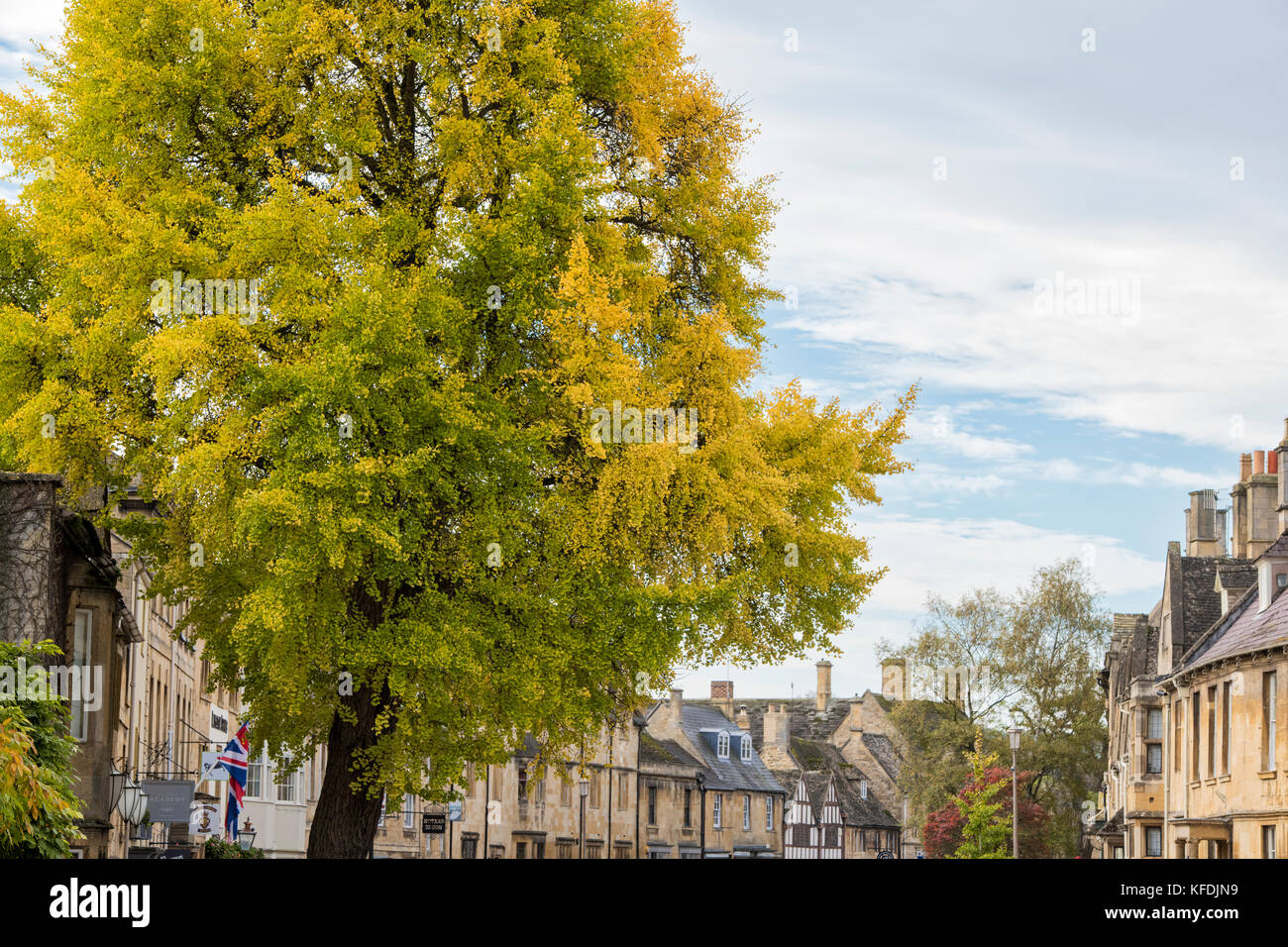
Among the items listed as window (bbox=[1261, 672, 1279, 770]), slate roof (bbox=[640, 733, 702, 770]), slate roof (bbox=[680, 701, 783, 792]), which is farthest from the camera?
slate roof (bbox=[680, 701, 783, 792])

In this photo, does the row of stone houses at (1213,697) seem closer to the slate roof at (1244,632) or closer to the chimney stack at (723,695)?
the slate roof at (1244,632)

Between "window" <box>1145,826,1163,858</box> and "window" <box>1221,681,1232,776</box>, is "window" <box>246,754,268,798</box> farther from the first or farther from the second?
"window" <box>1145,826,1163,858</box>

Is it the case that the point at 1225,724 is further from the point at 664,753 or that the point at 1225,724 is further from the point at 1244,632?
the point at 664,753

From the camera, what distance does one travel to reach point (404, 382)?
2028 cm

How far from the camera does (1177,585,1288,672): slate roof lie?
3692 centimetres

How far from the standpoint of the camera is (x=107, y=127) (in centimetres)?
2255

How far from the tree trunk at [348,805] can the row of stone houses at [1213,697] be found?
22.6m

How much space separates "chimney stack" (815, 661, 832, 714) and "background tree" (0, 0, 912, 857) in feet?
321

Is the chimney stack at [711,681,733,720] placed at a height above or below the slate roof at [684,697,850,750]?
above

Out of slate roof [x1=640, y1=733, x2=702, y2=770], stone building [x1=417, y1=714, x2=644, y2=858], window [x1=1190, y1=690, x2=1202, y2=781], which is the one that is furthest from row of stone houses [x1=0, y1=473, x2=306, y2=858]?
slate roof [x1=640, y1=733, x2=702, y2=770]

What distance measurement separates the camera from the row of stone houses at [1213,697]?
36938mm

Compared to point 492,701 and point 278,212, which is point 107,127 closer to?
point 278,212

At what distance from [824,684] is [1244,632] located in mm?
83032

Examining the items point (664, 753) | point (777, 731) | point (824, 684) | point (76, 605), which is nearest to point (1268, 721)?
point (76, 605)
